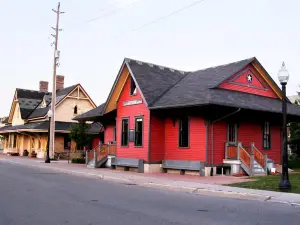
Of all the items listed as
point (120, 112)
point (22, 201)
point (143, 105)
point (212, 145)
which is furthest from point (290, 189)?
point (120, 112)

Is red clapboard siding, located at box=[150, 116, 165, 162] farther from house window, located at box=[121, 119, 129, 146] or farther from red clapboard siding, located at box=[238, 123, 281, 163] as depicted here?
red clapboard siding, located at box=[238, 123, 281, 163]

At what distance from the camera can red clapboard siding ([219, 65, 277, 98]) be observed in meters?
24.0

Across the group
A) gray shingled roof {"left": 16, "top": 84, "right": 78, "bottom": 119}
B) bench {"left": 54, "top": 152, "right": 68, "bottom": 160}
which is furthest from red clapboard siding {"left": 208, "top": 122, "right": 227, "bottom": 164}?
gray shingled roof {"left": 16, "top": 84, "right": 78, "bottom": 119}

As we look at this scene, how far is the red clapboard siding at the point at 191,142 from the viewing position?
71.3 ft

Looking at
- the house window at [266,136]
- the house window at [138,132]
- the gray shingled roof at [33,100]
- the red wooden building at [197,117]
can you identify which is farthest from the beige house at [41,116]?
the house window at [266,136]

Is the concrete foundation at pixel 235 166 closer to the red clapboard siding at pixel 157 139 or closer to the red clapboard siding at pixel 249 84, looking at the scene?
the red clapboard siding at pixel 157 139

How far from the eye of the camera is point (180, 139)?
23.2m

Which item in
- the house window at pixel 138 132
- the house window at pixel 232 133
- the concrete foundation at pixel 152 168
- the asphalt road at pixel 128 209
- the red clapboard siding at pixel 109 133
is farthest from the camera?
the red clapboard siding at pixel 109 133

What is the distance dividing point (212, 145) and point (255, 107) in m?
3.28

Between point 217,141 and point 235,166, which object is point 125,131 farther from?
point 235,166

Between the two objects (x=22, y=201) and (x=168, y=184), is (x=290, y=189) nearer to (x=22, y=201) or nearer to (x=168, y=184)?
(x=168, y=184)

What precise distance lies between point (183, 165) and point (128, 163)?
4.09 meters

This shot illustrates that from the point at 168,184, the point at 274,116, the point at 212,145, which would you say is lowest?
the point at 168,184

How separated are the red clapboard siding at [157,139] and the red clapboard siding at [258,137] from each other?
467 cm
